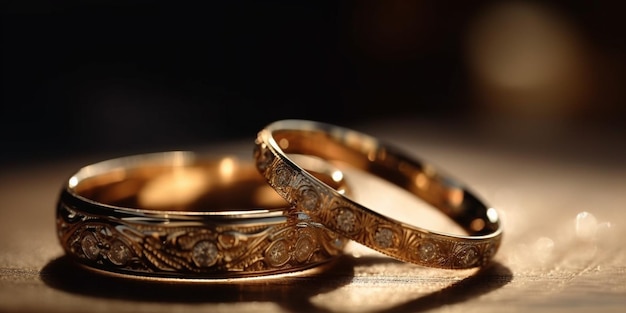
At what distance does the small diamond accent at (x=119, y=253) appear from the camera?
1.06 m

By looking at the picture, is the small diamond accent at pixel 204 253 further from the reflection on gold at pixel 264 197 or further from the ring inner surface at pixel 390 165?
the reflection on gold at pixel 264 197

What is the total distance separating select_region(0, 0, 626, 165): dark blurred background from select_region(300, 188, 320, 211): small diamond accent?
4.16 ft

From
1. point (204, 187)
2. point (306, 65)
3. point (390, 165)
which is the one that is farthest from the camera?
point (306, 65)

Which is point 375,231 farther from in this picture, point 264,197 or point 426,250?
point 264,197

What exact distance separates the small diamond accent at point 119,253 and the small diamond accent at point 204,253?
0.10m

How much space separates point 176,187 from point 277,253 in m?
0.64

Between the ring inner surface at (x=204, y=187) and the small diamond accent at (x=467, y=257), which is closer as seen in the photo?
the small diamond accent at (x=467, y=257)

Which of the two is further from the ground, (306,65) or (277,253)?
(306,65)

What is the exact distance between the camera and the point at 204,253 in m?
1.04

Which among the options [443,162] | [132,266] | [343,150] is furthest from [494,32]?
[132,266]

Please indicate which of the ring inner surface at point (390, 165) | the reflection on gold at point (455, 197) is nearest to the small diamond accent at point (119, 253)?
the ring inner surface at point (390, 165)

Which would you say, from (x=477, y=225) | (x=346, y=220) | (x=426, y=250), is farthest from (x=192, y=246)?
(x=477, y=225)

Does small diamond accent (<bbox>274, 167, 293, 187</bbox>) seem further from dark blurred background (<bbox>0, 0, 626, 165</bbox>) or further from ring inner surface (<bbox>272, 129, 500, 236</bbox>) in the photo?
dark blurred background (<bbox>0, 0, 626, 165</bbox>)

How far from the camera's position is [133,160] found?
1616 mm
